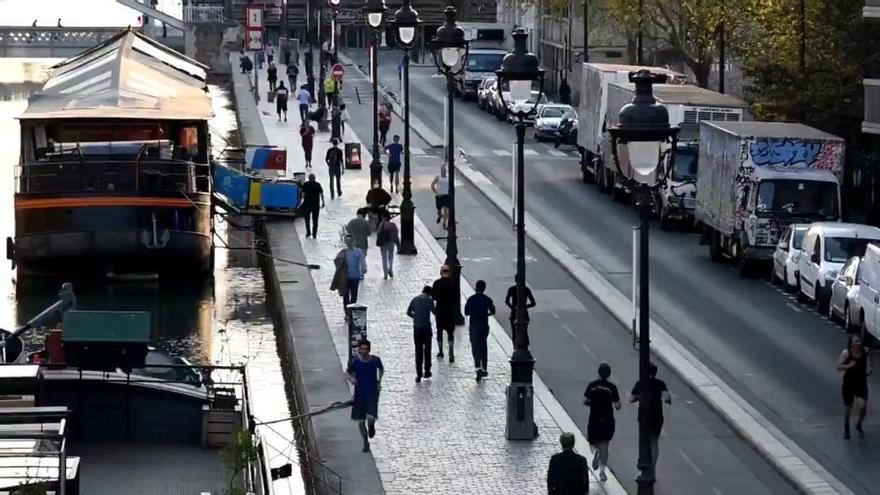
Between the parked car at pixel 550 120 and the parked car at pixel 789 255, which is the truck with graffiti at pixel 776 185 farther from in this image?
the parked car at pixel 550 120

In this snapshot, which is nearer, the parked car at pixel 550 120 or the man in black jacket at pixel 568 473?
the man in black jacket at pixel 568 473

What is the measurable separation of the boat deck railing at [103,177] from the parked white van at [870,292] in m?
15.8

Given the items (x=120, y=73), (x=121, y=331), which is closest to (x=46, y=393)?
(x=121, y=331)

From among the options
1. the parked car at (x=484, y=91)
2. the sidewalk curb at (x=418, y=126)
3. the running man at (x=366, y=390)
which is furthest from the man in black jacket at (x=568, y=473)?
the parked car at (x=484, y=91)

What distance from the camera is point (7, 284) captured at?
153 feet

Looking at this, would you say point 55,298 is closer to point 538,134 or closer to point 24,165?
point 24,165

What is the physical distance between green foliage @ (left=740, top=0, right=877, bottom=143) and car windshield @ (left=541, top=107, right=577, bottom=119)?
1784cm

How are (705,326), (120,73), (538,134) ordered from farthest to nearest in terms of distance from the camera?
(538,134) < (120,73) < (705,326)

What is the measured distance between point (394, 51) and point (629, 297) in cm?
8069

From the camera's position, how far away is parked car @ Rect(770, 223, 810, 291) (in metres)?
41.3

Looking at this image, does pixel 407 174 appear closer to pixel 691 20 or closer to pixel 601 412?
pixel 601 412

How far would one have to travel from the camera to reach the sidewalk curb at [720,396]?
26.6 metres

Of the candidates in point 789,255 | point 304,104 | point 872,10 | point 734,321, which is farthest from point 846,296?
point 304,104

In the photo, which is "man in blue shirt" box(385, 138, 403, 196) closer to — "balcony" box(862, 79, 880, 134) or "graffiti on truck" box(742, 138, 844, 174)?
"balcony" box(862, 79, 880, 134)
